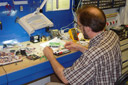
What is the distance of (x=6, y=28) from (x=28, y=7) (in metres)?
0.39

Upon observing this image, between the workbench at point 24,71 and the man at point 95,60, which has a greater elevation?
the man at point 95,60

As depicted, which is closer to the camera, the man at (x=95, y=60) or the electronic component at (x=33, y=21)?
the man at (x=95, y=60)

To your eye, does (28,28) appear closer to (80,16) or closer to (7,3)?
(7,3)

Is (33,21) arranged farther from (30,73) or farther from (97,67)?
(97,67)

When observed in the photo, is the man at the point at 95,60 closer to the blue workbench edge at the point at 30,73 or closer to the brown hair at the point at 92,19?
the brown hair at the point at 92,19

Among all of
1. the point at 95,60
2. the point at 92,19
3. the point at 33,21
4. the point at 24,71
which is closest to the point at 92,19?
the point at 92,19

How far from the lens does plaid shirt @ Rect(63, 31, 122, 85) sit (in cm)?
93

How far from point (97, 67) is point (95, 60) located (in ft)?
0.16

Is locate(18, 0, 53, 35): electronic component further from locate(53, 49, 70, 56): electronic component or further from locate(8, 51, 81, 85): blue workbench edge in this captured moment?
locate(8, 51, 81, 85): blue workbench edge

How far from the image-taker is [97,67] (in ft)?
3.05

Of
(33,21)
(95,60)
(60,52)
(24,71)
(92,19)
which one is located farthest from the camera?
(33,21)

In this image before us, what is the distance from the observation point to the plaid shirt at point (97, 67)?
3.05ft

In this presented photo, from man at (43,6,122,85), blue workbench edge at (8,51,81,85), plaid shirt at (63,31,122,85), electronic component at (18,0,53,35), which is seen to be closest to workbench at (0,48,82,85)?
blue workbench edge at (8,51,81,85)

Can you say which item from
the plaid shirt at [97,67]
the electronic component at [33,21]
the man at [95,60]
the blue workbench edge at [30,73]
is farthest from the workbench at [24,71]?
the electronic component at [33,21]
